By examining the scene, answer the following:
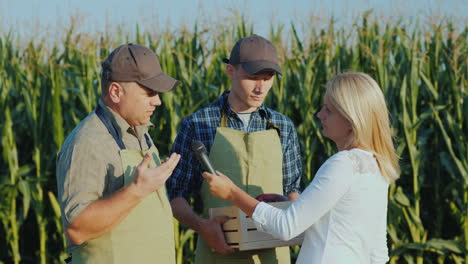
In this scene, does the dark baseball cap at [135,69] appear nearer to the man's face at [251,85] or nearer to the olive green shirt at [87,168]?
the olive green shirt at [87,168]

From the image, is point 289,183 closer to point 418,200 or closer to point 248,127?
point 248,127

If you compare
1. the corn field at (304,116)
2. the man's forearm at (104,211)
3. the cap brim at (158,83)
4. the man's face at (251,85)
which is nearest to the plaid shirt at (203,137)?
the man's face at (251,85)

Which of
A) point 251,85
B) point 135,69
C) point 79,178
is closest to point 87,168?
point 79,178

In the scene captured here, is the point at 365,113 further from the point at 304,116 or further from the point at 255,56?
the point at 304,116

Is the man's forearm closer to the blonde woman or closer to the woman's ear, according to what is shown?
the woman's ear

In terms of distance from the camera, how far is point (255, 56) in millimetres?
2939

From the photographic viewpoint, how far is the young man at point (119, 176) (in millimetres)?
2068

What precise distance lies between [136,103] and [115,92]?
0.28ft

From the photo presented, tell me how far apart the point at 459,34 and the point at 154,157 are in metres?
4.77

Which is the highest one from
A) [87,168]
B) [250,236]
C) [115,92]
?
[115,92]

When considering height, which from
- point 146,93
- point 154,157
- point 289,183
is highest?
point 146,93

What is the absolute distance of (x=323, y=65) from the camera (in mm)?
6016

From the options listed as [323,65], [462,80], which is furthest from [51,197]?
[462,80]

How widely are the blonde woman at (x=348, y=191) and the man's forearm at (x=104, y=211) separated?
1.67 ft
